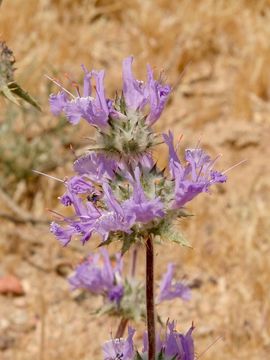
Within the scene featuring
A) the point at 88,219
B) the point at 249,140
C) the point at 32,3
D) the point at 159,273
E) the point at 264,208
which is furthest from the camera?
the point at 32,3

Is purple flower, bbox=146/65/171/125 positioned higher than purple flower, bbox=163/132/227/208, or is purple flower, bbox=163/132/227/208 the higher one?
purple flower, bbox=146/65/171/125

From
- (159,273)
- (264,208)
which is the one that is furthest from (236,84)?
(159,273)

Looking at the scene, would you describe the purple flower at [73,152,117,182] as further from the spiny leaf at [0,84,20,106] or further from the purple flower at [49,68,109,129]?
the spiny leaf at [0,84,20,106]

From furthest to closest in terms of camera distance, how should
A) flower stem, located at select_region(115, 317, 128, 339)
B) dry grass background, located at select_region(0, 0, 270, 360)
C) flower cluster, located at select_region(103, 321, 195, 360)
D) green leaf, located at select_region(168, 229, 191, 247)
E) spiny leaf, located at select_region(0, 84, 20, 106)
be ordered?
dry grass background, located at select_region(0, 0, 270, 360)
flower stem, located at select_region(115, 317, 128, 339)
spiny leaf, located at select_region(0, 84, 20, 106)
flower cluster, located at select_region(103, 321, 195, 360)
green leaf, located at select_region(168, 229, 191, 247)

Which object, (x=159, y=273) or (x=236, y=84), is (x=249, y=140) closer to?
(x=236, y=84)

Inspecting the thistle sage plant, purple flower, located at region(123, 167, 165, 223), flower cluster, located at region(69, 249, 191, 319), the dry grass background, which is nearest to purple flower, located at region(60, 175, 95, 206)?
the thistle sage plant

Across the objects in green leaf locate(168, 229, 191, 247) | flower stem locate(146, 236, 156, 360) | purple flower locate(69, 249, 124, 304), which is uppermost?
purple flower locate(69, 249, 124, 304)
